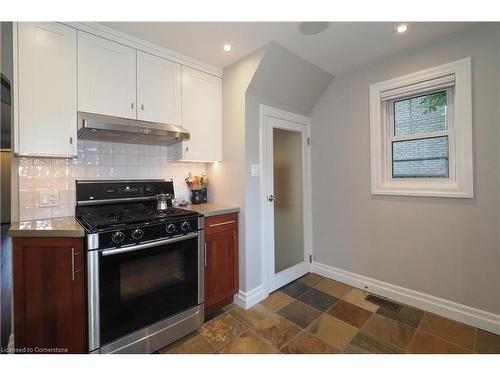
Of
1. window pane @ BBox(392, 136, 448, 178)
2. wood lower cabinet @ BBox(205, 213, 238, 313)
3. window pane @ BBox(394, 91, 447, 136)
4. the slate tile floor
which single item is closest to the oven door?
wood lower cabinet @ BBox(205, 213, 238, 313)

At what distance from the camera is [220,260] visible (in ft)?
6.94

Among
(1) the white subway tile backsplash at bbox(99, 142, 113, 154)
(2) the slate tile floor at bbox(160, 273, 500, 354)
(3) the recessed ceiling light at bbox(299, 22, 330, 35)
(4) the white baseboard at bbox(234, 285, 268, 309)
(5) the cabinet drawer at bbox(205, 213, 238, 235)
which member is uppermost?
(3) the recessed ceiling light at bbox(299, 22, 330, 35)

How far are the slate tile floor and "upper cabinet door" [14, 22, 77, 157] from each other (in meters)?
1.74

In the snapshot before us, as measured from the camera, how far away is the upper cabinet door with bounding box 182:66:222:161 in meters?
2.23

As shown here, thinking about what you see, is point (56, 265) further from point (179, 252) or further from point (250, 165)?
point (250, 165)

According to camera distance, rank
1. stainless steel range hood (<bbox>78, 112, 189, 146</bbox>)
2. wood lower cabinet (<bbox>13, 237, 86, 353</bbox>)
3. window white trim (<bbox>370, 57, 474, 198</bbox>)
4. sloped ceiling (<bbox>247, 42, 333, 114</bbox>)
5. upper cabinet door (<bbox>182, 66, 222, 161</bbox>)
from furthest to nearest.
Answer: upper cabinet door (<bbox>182, 66, 222, 161</bbox>) < sloped ceiling (<bbox>247, 42, 333, 114</bbox>) < window white trim (<bbox>370, 57, 474, 198</bbox>) < stainless steel range hood (<bbox>78, 112, 189, 146</bbox>) < wood lower cabinet (<bbox>13, 237, 86, 353</bbox>)

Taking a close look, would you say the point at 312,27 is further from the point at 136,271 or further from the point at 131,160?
the point at 136,271

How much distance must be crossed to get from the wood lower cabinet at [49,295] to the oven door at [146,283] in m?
0.13

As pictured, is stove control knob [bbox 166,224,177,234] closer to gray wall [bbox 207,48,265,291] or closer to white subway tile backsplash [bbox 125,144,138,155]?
gray wall [bbox 207,48,265,291]

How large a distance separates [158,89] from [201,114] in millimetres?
458

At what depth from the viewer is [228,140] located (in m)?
2.38

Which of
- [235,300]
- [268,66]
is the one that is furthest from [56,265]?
[268,66]

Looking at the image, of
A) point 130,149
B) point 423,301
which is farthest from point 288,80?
point 423,301
